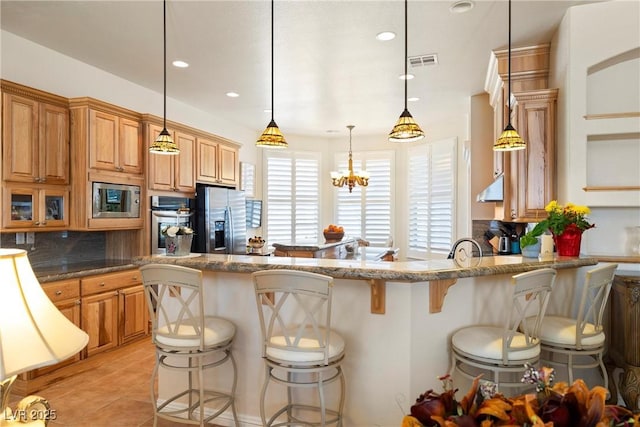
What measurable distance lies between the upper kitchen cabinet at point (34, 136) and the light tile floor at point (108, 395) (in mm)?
1769

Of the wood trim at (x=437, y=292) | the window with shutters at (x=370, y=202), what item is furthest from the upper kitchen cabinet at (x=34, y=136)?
the window with shutters at (x=370, y=202)

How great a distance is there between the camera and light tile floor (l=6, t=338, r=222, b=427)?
8.98 ft

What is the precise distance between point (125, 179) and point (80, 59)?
1.30 metres

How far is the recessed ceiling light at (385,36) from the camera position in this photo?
136 inches

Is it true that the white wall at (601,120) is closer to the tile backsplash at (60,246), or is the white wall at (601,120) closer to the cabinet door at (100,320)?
the cabinet door at (100,320)

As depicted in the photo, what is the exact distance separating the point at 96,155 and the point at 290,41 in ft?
7.14

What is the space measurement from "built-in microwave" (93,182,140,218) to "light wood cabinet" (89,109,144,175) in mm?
179

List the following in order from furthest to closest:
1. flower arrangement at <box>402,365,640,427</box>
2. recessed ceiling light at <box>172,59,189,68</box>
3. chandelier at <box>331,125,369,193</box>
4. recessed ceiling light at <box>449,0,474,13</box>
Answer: chandelier at <box>331,125,369,193</box>
recessed ceiling light at <box>172,59,189,68</box>
recessed ceiling light at <box>449,0,474,13</box>
flower arrangement at <box>402,365,640,427</box>

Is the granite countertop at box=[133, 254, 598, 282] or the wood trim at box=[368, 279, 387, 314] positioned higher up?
the granite countertop at box=[133, 254, 598, 282]

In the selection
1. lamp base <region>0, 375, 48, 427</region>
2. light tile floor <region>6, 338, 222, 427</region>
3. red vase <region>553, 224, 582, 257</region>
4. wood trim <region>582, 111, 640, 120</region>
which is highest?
wood trim <region>582, 111, 640, 120</region>

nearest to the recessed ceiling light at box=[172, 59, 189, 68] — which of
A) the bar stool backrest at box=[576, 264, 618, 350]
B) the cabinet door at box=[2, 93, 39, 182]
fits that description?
the cabinet door at box=[2, 93, 39, 182]

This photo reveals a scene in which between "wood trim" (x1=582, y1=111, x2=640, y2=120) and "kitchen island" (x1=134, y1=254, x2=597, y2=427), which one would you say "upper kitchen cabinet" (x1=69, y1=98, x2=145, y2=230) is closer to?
"kitchen island" (x1=134, y1=254, x2=597, y2=427)

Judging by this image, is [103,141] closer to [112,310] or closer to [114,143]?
[114,143]

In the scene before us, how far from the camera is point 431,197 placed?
6.96m
